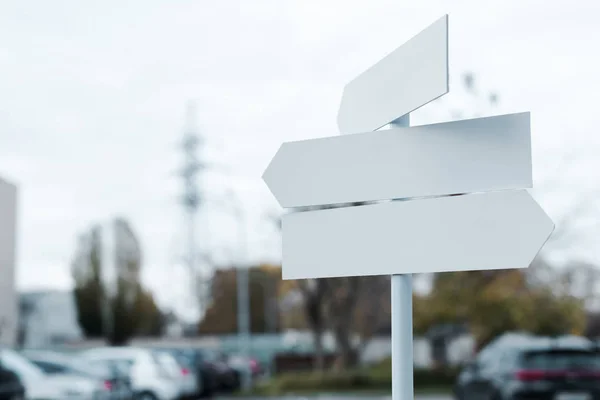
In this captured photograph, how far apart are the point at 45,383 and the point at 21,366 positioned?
0.47 metres

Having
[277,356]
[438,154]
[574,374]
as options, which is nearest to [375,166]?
[438,154]

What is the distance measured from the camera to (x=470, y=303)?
83.6 feet

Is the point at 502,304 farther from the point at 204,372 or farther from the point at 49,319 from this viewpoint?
the point at 49,319

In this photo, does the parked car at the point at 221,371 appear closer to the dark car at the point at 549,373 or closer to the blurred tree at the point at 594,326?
the dark car at the point at 549,373

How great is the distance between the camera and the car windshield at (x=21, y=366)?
12555 mm

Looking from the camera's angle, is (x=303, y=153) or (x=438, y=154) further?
(x=303, y=153)

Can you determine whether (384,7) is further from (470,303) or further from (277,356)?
(277,356)

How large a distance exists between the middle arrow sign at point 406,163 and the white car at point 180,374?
1511cm

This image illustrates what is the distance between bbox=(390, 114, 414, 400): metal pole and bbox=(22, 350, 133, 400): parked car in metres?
11.9

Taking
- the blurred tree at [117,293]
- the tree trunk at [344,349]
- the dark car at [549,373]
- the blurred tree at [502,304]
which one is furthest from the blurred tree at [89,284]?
the dark car at [549,373]

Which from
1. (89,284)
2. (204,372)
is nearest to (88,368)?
(204,372)

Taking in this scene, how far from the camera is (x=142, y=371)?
16.3 m

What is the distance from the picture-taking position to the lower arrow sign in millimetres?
2148

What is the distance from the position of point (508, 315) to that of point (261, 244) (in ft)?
29.4
